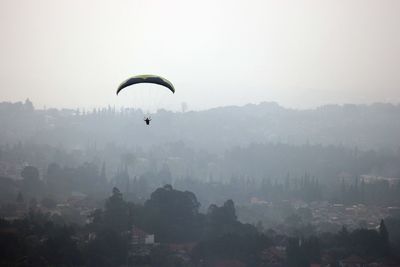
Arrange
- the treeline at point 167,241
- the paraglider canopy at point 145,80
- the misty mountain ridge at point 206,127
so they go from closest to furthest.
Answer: the paraglider canopy at point 145,80, the treeline at point 167,241, the misty mountain ridge at point 206,127

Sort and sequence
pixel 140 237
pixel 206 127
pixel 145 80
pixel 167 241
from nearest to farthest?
pixel 145 80
pixel 140 237
pixel 167 241
pixel 206 127

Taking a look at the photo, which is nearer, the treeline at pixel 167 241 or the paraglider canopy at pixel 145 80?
the paraglider canopy at pixel 145 80

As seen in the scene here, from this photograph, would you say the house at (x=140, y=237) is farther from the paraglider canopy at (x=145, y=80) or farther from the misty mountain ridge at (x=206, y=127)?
the misty mountain ridge at (x=206, y=127)

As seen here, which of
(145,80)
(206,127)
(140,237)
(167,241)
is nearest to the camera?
(145,80)

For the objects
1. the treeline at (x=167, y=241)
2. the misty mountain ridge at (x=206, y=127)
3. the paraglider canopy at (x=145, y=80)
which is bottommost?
the treeline at (x=167, y=241)

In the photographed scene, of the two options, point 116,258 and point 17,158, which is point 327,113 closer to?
point 17,158

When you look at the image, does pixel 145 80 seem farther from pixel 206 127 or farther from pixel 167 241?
pixel 206 127

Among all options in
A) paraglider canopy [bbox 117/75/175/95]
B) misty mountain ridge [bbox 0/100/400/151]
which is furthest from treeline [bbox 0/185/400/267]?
misty mountain ridge [bbox 0/100/400/151]

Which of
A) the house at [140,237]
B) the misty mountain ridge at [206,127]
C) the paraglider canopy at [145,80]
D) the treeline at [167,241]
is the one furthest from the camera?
the misty mountain ridge at [206,127]

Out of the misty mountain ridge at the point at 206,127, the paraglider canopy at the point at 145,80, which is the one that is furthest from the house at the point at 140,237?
the misty mountain ridge at the point at 206,127

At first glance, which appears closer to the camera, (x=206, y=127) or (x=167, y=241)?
(x=167, y=241)

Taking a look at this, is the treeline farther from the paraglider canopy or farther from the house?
the paraglider canopy

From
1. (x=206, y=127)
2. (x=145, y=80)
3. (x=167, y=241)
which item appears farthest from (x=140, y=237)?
(x=206, y=127)
